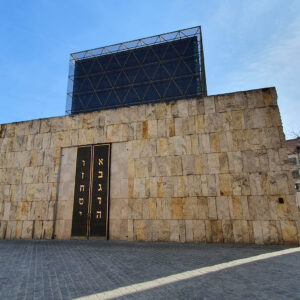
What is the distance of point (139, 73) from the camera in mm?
48094

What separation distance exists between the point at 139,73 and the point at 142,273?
153 ft

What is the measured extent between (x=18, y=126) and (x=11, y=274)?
12.2 m

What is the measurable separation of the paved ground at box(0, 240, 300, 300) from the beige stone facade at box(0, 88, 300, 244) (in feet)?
6.19

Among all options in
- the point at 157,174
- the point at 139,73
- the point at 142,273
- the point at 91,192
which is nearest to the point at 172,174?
the point at 157,174

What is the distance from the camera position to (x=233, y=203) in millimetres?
11164

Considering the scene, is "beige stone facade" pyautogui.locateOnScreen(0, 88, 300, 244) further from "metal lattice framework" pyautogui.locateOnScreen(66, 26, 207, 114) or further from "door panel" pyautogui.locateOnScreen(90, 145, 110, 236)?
"metal lattice framework" pyautogui.locateOnScreen(66, 26, 207, 114)

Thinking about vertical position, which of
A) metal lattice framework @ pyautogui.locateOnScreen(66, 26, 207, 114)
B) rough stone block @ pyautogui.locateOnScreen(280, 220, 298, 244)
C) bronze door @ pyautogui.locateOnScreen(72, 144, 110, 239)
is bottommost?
rough stone block @ pyautogui.locateOnScreen(280, 220, 298, 244)

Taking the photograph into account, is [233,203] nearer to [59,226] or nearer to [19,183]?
[59,226]

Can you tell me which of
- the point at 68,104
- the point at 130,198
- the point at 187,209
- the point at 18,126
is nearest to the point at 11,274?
the point at 130,198

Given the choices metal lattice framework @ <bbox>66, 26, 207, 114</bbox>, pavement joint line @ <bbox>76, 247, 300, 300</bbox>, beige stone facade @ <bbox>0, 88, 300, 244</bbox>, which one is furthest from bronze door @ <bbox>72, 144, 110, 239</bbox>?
metal lattice framework @ <bbox>66, 26, 207, 114</bbox>

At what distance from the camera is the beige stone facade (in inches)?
431

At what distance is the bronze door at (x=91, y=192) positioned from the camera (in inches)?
495

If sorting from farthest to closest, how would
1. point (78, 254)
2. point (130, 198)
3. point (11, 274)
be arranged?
point (130, 198), point (78, 254), point (11, 274)

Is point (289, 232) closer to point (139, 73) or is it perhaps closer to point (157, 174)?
point (157, 174)
